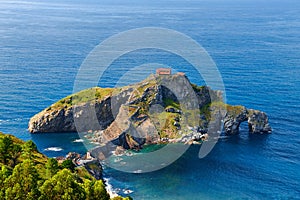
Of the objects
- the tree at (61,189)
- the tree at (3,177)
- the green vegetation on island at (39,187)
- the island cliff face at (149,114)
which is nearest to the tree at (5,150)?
the green vegetation on island at (39,187)

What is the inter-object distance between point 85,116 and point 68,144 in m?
16.0

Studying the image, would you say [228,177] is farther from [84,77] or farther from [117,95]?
[84,77]

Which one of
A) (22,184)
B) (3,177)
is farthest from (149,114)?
(22,184)

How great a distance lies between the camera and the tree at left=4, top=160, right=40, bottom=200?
6325 centimetres

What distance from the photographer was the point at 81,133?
148 meters

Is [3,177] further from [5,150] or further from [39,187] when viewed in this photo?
[5,150]

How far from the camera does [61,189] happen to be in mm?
66375

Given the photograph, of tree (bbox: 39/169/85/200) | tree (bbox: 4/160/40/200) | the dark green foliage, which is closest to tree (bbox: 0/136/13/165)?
tree (bbox: 4/160/40/200)

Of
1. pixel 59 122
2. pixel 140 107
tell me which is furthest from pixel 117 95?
pixel 59 122

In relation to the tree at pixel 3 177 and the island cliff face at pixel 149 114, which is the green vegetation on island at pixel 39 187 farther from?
the island cliff face at pixel 149 114

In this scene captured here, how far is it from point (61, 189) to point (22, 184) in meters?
6.19

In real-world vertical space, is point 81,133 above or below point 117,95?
below

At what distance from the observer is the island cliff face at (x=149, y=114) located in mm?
141000

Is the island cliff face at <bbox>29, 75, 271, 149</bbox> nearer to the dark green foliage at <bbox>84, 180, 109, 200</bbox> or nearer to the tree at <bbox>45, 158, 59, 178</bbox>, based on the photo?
the tree at <bbox>45, 158, 59, 178</bbox>
